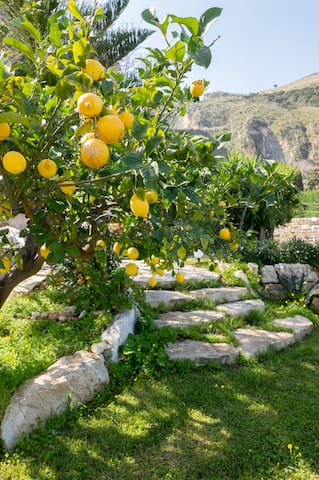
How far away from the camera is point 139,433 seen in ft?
7.31

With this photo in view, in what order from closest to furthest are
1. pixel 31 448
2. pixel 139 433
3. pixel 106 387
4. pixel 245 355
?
pixel 31 448
pixel 139 433
pixel 106 387
pixel 245 355

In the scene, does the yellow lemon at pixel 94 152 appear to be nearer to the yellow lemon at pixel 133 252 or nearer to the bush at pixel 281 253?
the yellow lemon at pixel 133 252

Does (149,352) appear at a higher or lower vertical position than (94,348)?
lower

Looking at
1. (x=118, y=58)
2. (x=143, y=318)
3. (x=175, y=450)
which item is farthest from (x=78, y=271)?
(x=118, y=58)

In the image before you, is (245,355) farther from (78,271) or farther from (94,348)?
(78,271)

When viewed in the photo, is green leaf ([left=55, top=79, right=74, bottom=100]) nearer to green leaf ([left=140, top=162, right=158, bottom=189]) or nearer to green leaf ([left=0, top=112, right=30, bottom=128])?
green leaf ([left=0, top=112, right=30, bottom=128])

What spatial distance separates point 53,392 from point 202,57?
219cm

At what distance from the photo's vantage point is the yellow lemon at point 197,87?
1118mm

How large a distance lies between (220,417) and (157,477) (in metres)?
0.68

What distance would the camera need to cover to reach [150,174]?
0.77m

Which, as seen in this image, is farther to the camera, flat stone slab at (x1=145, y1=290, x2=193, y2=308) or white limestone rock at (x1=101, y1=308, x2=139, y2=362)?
flat stone slab at (x1=145, y1=290, x2=193, y2=308)

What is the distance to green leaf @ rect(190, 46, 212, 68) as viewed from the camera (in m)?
0.78

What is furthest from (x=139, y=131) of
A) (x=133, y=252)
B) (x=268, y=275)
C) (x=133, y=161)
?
(x=268, y=275)

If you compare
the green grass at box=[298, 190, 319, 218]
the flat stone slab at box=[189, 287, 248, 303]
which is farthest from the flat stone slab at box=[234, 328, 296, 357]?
the green grass at box=[298, 190, 319, 218]
